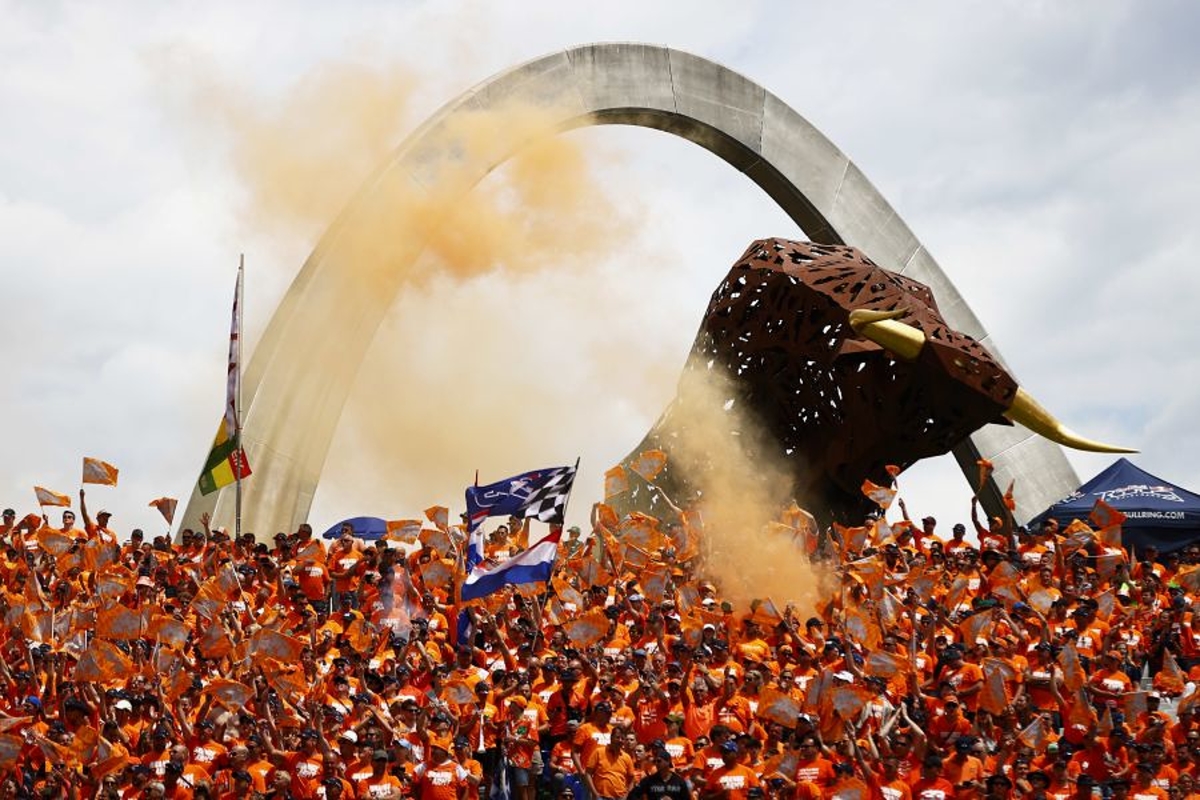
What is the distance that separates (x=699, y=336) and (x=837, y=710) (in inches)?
386

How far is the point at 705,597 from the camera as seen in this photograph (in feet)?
57.0

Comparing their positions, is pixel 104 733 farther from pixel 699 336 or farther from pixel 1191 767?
pixel 699 336

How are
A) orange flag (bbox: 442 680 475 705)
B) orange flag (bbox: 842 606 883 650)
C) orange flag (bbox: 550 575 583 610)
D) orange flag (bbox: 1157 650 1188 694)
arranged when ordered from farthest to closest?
orange flag (bbox: 550 575 583 610) < orange flag (bbox: 842 606 883 650) < orange flag (bbox: 1157 650 1188 694) < orange flag (bbox: 442 680 475 705)

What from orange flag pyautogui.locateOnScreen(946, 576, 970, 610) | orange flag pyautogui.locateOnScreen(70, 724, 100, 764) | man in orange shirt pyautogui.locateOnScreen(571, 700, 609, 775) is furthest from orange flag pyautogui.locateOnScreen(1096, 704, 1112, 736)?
orange flag pyautogui.locateOnScreen(70, 724, 100, 764)

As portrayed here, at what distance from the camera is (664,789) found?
1177 cm

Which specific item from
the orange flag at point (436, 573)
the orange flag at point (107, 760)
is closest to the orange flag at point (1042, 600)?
the orange flag at point (436, 573)

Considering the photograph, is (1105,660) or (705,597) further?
(705,597)

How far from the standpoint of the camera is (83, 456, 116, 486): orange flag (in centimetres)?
1936

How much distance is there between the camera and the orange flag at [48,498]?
62.9 feet

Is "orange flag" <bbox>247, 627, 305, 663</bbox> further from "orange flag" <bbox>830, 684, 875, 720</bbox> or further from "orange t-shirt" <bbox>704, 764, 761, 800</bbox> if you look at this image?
"orange flag" <bbox>830, 684, 875, 720</bbox>

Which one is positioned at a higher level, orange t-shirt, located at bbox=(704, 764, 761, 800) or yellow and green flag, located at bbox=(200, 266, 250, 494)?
yellow and green flag, located at bbox=(200, 266, 250, 494)

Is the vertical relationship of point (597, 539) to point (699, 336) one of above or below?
below

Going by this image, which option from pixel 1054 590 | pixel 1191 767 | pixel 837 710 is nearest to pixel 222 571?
pixel 837 710

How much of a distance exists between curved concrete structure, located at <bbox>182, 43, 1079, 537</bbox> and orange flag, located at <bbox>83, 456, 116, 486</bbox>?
15.0 ft
